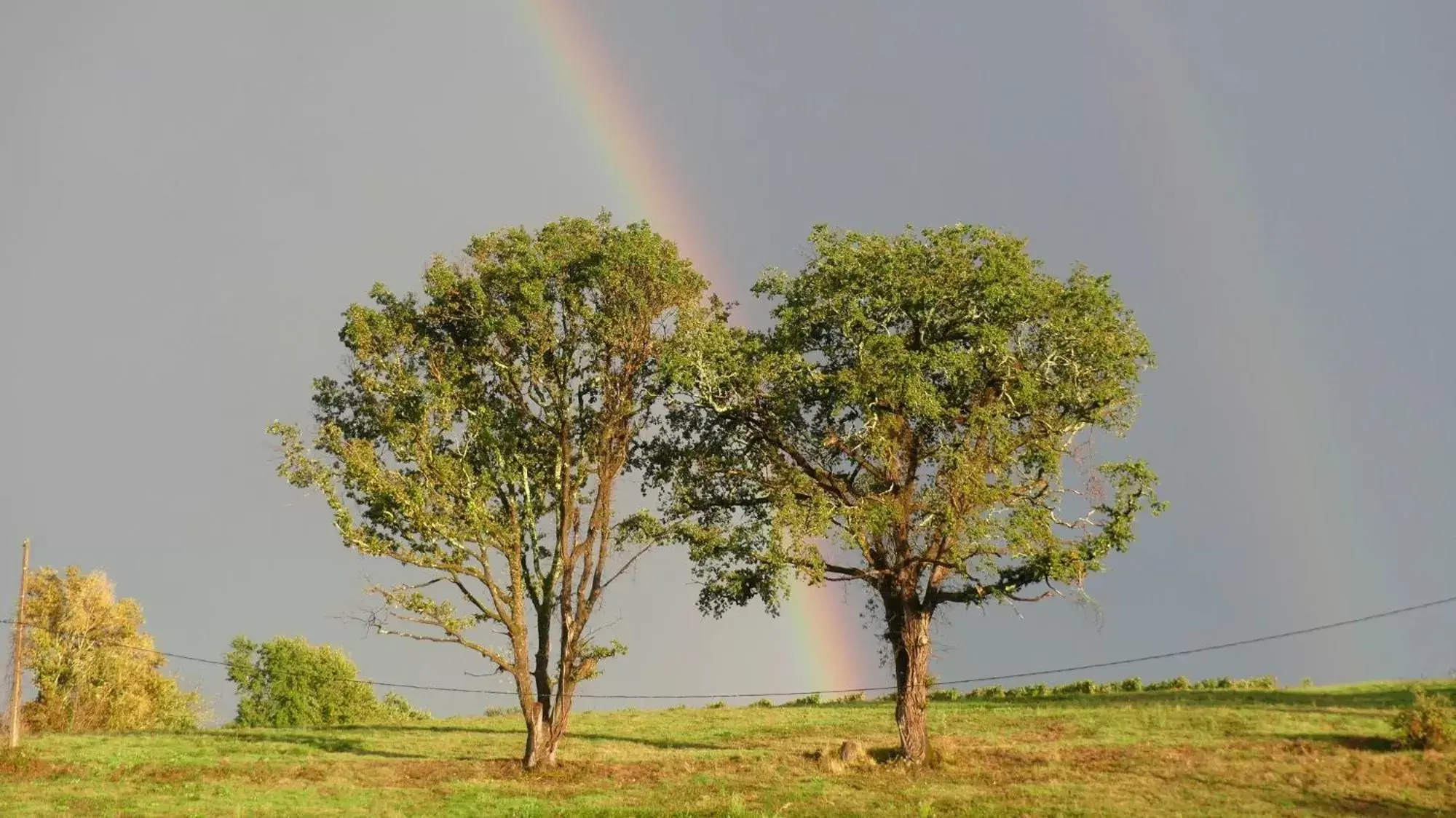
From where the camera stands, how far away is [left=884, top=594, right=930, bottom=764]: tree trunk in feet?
133

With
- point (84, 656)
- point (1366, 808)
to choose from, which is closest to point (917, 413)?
point (1366, 808)

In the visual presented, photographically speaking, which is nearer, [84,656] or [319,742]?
[319,742]

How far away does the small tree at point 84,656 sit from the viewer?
7644 cm

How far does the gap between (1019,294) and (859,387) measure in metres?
6.53

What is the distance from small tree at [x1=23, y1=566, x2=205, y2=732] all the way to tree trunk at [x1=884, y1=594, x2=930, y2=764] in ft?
181

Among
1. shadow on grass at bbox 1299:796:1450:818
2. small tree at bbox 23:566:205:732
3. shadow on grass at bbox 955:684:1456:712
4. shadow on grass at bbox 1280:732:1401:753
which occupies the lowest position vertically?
shadow on grass at bbox 1299:796:1450:818

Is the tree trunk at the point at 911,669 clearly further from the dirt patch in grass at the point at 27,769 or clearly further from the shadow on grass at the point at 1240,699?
the dirt patch in grass at the point at 27,769

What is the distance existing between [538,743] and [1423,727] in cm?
3028

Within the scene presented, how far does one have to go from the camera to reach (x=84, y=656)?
7819 centimetres

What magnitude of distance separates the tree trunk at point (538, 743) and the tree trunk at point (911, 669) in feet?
41.6

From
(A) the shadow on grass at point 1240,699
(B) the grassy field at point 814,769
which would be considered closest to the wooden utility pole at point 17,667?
(B) the grassy field at point 814,769

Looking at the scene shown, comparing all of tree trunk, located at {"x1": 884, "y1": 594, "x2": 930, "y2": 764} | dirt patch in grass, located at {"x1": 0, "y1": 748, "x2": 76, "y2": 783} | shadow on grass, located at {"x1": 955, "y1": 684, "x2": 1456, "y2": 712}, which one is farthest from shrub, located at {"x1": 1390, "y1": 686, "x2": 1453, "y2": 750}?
dirt patch in grass, located at {"x1": 0, "y1": 748, "x2": 76, "y2": 783}

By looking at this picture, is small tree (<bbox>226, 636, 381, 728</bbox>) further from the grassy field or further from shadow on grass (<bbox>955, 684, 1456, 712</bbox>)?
shadow on grass (<bbox>955, 684, 1456, 712</bbox>)

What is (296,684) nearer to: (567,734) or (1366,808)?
(567,734)
